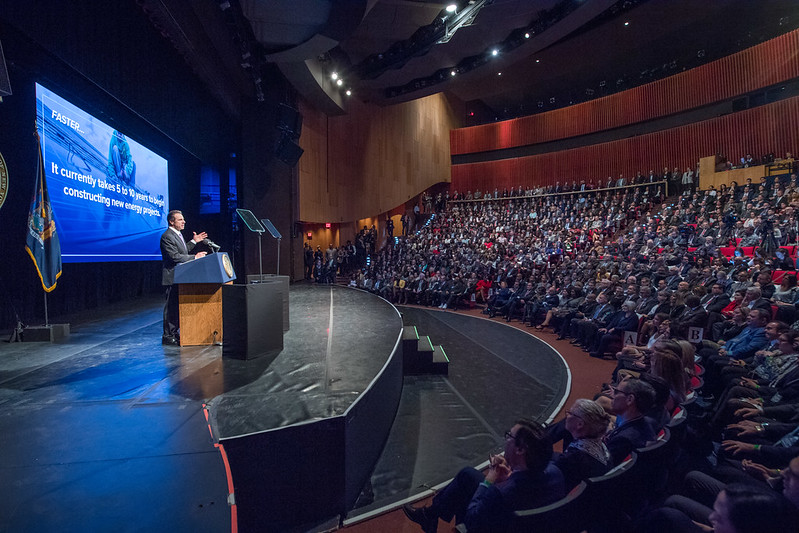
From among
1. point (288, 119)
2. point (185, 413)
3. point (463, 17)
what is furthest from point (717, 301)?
point (288, 119)

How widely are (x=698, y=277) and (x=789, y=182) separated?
18.1ft

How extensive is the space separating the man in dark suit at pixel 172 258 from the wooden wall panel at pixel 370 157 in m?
8.67

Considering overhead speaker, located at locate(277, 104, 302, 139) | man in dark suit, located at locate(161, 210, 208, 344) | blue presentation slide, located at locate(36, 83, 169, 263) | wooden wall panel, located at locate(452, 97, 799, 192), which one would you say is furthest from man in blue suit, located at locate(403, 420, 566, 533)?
wooden wall panel, located at locate(452, 97, 799, 192)

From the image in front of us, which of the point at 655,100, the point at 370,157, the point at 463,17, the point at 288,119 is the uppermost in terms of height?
the point at 655,100

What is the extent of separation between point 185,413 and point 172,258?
1.73 metres

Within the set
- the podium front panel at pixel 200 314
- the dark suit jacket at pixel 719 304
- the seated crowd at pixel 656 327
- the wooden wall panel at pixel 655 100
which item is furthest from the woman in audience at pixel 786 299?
the wooden wall panel at pixel 655 100

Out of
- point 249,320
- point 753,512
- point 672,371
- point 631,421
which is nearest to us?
point 753,512

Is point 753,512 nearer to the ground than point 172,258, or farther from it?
nearer to the ground

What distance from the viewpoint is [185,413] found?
198 centimetres

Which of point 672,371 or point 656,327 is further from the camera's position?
point 656,327

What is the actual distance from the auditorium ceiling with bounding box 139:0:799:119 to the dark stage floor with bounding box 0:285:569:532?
602cm

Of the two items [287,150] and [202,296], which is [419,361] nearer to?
[202,296]

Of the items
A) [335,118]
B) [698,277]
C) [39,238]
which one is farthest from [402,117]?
[39,238]

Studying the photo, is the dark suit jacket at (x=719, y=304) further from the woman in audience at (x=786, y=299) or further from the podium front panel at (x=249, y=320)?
the podium front panel at (x=249, y=320)
